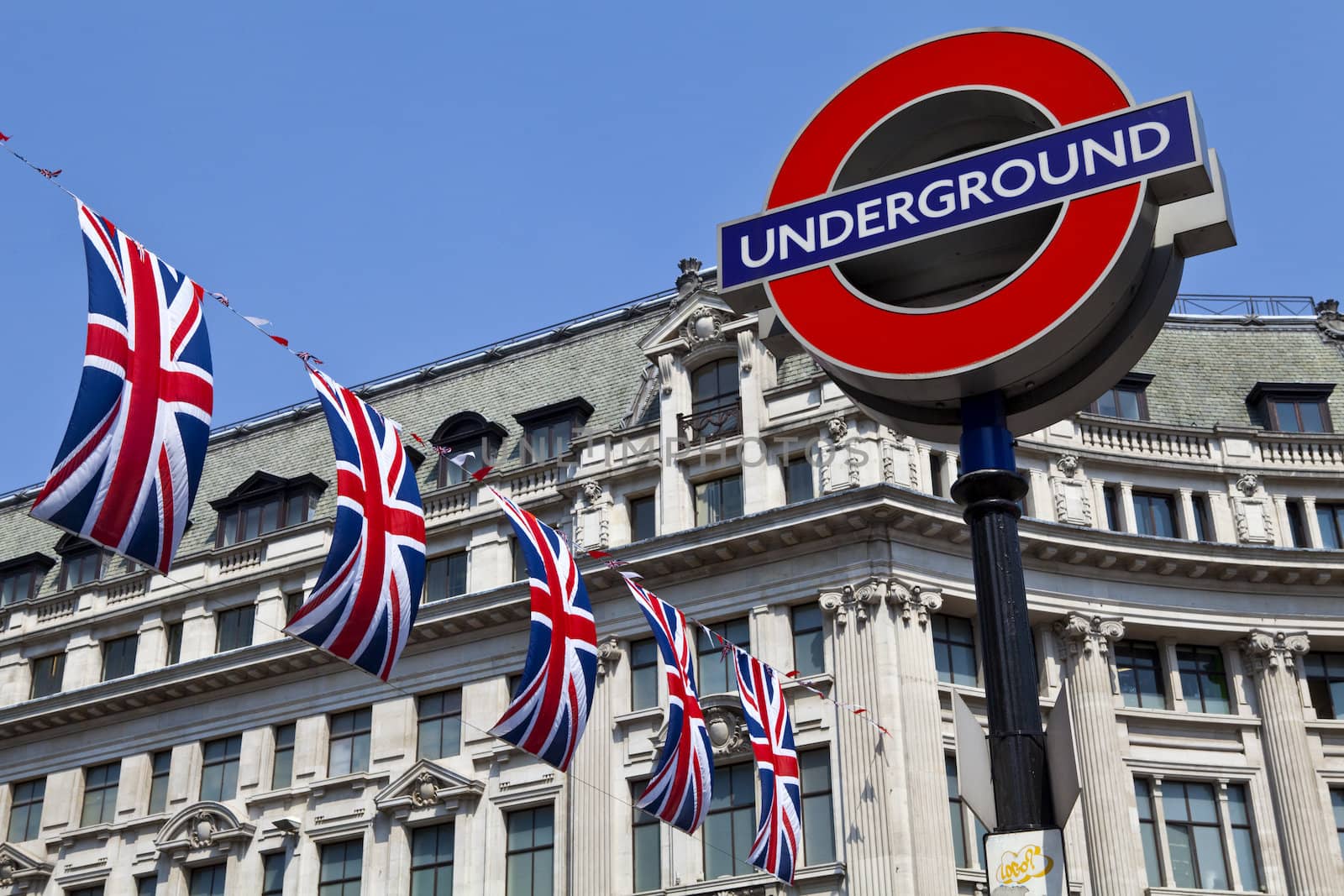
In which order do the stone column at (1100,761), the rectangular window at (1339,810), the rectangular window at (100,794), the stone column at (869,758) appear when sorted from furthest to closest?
the rectangular window at (100,794)
the rectangular window at (1339,810)
the stone column at (1100,761)
the stone column at (869,758)

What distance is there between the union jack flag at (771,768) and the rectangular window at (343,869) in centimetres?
1596

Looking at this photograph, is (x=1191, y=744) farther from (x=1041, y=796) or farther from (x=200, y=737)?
(x=1041, y=796)

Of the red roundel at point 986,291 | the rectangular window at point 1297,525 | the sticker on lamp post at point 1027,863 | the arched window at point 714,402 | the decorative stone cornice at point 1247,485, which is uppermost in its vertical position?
the arched window at point 714,402

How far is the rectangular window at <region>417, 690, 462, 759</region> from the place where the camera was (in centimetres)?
4616

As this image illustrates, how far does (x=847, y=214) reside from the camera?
1586cm

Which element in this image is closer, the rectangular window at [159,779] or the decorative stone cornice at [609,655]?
the decorative stone cornice at [609,655]

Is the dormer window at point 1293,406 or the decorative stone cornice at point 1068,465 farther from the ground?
the dormer window at point 1293,406

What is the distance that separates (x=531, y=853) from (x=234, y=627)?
14137 mm

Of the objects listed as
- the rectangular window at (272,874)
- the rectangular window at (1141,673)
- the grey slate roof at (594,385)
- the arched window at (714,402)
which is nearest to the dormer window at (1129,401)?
the grey slate roof at (594,385)

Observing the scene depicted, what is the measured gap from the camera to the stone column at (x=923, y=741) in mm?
38219

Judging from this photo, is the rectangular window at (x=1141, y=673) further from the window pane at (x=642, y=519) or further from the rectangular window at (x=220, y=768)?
the rectangular window at (x=220, y=768)

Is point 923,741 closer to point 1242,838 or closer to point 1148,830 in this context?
point 1148,830

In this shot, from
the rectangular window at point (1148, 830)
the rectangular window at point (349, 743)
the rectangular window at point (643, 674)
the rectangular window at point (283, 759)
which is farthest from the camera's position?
the rectangular window at point (283, 759)

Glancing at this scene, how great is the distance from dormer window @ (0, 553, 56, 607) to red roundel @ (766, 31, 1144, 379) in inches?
1911
